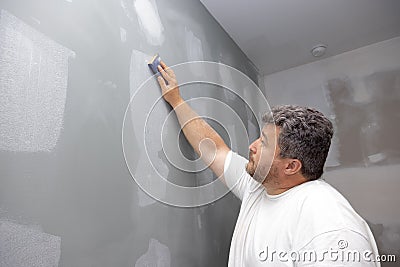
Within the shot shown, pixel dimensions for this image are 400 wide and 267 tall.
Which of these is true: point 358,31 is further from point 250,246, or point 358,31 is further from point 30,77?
point 30,77

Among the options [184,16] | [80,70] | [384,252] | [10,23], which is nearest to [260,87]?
[184,16]

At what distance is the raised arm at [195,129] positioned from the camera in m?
1.14

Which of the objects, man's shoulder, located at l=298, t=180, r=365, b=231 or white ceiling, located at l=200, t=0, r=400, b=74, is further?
white ceiling, located at l=200, t=0, r=400, b=74

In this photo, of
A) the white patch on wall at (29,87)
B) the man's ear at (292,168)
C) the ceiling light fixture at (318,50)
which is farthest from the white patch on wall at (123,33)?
the ceiling light fixture at (318,50)

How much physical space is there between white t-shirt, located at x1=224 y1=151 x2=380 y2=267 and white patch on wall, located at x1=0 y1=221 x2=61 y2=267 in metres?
0.64

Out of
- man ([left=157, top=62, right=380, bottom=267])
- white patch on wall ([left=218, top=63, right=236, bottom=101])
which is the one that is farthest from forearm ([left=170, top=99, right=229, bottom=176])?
white patch on wall ([left=218, top=63, right=236, bottom=101])

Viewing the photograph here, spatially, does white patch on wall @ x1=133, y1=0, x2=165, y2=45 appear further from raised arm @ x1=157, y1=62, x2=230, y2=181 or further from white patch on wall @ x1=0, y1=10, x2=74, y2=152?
white patch on wall @ x1=0, y1=10, x2=74, y2=152

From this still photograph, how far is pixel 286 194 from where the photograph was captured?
1.07 metres

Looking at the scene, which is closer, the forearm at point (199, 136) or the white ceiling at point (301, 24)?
the forearm at point (199, 136)

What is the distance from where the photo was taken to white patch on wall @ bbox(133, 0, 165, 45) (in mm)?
1073

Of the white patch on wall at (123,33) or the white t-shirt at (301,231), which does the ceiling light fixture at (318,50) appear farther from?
the white patch on wall at (123,33)

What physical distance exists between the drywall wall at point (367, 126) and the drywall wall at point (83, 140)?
4.33 feet

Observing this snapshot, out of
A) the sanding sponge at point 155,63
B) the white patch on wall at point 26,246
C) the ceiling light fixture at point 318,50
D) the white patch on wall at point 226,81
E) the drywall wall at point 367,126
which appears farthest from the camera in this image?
the ceiling light fixture at point 318,50

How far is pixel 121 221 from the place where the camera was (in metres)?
0.85
